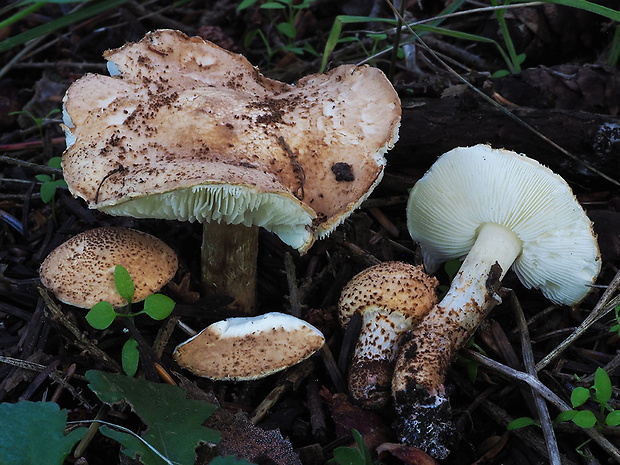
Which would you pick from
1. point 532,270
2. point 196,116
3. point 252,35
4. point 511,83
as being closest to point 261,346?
point 196,116

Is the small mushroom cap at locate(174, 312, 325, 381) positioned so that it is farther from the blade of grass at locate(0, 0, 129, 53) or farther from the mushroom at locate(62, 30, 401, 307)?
the blade of grass at locate(0, 0, 129, 53)

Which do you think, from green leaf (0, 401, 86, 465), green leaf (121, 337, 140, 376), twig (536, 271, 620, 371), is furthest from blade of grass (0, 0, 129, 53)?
twig (536, 271, 620, 371)

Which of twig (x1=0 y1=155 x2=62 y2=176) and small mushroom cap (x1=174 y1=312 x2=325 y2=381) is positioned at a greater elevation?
twig (x1=0 y1=155 x2=62 y2=176)

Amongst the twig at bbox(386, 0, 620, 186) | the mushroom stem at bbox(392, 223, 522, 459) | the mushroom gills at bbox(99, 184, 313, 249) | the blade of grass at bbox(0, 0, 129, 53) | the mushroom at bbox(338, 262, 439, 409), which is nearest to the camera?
the mushroom gills at bbox(99, 184, 313, 249)

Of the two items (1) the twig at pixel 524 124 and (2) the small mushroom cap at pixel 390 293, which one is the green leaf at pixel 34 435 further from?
(1) the twig at pixel 524 124

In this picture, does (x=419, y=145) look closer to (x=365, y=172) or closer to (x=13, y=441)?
(x=365, y=172)

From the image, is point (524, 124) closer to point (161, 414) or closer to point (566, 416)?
point (566, 416)
